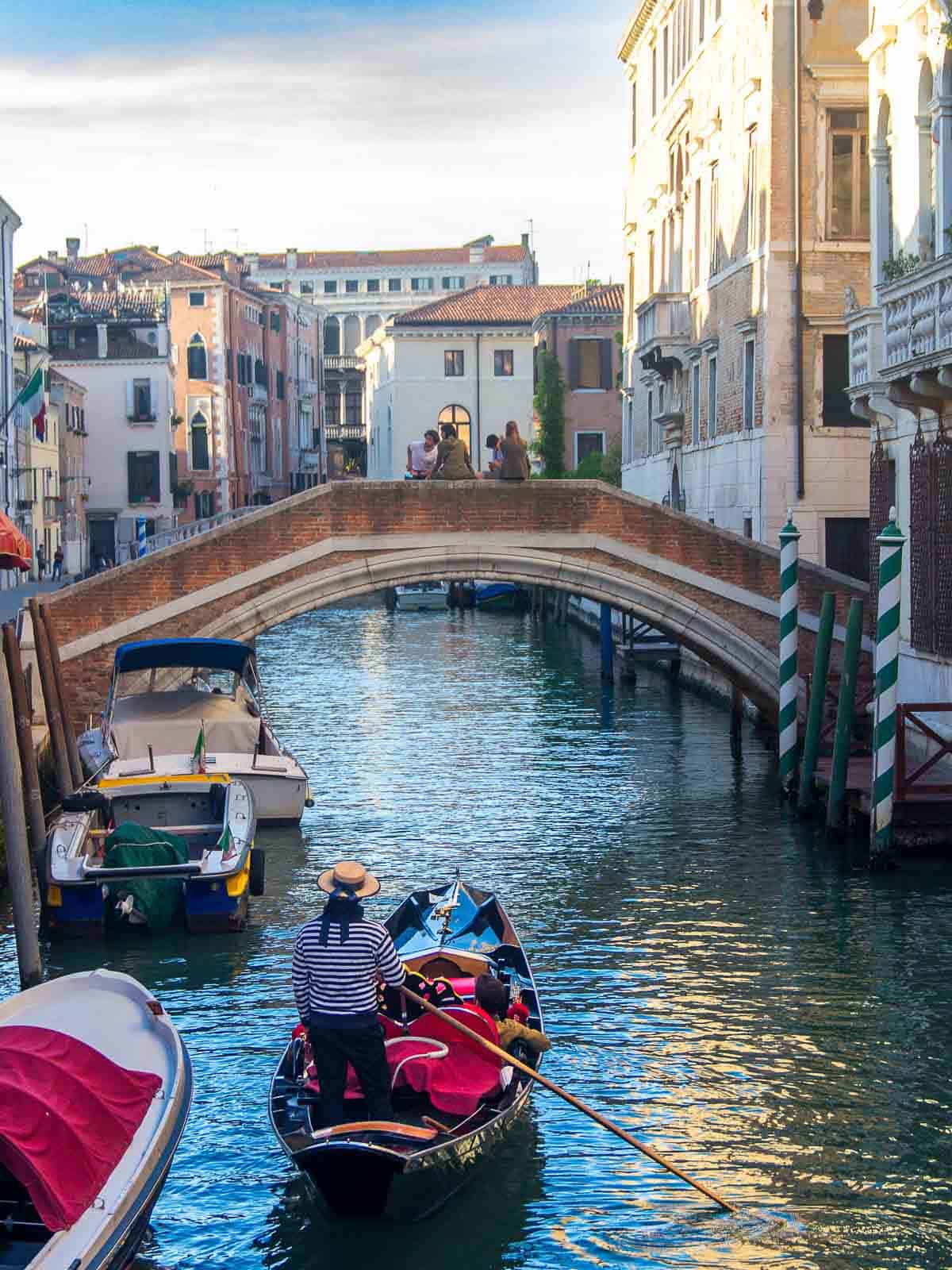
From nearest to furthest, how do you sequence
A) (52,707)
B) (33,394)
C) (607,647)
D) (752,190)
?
1. (52,707)
2. (752,190)
3. (33,394)
4. (607,647)

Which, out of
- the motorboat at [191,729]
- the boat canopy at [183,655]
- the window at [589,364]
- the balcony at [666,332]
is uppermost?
the window at [589,364]

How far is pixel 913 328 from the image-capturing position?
46.0 feet

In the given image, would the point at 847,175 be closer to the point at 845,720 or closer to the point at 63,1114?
the point at 845,720

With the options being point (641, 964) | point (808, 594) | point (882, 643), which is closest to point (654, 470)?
point (808, 594)

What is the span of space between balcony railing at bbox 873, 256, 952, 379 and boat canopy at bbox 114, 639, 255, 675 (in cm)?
640

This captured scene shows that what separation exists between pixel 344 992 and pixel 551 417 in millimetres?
38189

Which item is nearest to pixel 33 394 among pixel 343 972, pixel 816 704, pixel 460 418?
pixel 816 704

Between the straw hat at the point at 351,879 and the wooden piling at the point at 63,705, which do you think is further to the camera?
the wooden piling at the point at 63,705

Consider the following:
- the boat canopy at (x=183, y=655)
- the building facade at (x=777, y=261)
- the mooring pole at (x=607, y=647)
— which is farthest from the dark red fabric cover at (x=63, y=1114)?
the mooring pole at (x=607, y=647)

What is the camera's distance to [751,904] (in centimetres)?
1288

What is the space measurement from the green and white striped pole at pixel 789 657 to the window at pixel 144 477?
36.2 metres

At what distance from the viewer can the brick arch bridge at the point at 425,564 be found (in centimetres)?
1772

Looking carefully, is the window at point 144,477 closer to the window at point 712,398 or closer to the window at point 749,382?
the window at point 712,398

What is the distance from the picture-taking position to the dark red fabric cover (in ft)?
20.6
